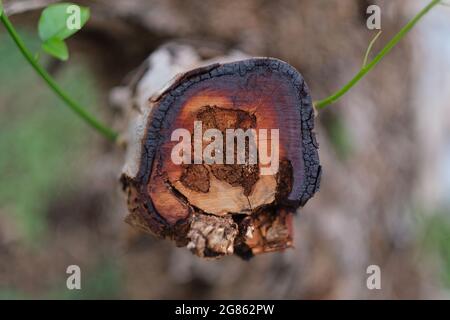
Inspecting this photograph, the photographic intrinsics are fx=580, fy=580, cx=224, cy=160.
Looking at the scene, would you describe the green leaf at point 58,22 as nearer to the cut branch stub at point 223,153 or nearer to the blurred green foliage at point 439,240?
the cut branch stub at point 223,153

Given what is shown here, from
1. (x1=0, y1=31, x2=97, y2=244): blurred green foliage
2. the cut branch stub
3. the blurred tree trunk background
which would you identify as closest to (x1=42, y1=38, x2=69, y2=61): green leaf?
the cut branch stub

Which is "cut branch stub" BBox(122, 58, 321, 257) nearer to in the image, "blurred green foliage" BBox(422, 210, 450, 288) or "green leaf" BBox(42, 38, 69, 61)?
"green leaf" BBox(42, 38, 69, 61)

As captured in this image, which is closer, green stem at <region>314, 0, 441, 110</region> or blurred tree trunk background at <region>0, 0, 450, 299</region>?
green stem at <region>314, 0, 441, 110</region>

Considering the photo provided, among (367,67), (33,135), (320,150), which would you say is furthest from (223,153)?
(33,135)

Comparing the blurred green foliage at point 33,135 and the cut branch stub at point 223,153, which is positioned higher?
the blurred green foliage at point 33,135

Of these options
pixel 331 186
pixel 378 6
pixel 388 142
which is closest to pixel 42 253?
pixel 331 186

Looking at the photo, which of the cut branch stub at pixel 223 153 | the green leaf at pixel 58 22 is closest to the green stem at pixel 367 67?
the cut branch stub at pixel 223 153

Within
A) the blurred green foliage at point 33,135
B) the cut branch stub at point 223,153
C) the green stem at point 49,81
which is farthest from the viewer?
the blurred green foliage at point 33,135
